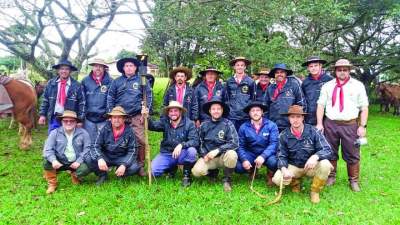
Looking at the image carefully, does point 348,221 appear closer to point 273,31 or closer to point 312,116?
point 312,116

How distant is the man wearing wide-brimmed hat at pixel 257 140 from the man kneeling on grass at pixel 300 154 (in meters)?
0.28

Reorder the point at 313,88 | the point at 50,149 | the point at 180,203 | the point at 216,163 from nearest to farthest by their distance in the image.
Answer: the point at 180,203, the point at 50,149, the point at 216,163, the point at 313,88

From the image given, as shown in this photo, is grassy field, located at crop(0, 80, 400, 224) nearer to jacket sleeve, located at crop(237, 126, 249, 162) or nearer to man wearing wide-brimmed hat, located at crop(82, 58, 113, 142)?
jacket sleeve, located at crop(237, 126, 249, 162)

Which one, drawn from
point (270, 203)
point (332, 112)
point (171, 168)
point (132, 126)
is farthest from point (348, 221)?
point (132, 126)

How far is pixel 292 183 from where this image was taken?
589 cm

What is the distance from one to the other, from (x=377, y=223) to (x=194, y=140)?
2.78 metres

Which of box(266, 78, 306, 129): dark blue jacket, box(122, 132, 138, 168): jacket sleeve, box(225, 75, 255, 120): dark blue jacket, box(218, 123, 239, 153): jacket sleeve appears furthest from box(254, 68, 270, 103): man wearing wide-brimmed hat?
box(122, 132, 138, 168): jacket sleeve

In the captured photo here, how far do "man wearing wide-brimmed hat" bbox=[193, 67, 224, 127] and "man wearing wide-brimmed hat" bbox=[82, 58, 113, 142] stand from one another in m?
1.47

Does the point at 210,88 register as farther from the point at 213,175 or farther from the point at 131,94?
the point at 213,175

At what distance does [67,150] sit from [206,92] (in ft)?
7.82

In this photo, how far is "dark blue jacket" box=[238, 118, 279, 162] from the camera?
6.12m

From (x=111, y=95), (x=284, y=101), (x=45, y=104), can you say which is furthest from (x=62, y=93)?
(x=284, y=101)

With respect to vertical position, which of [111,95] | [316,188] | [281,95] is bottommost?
[316,188]

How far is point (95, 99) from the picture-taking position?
6.57m
